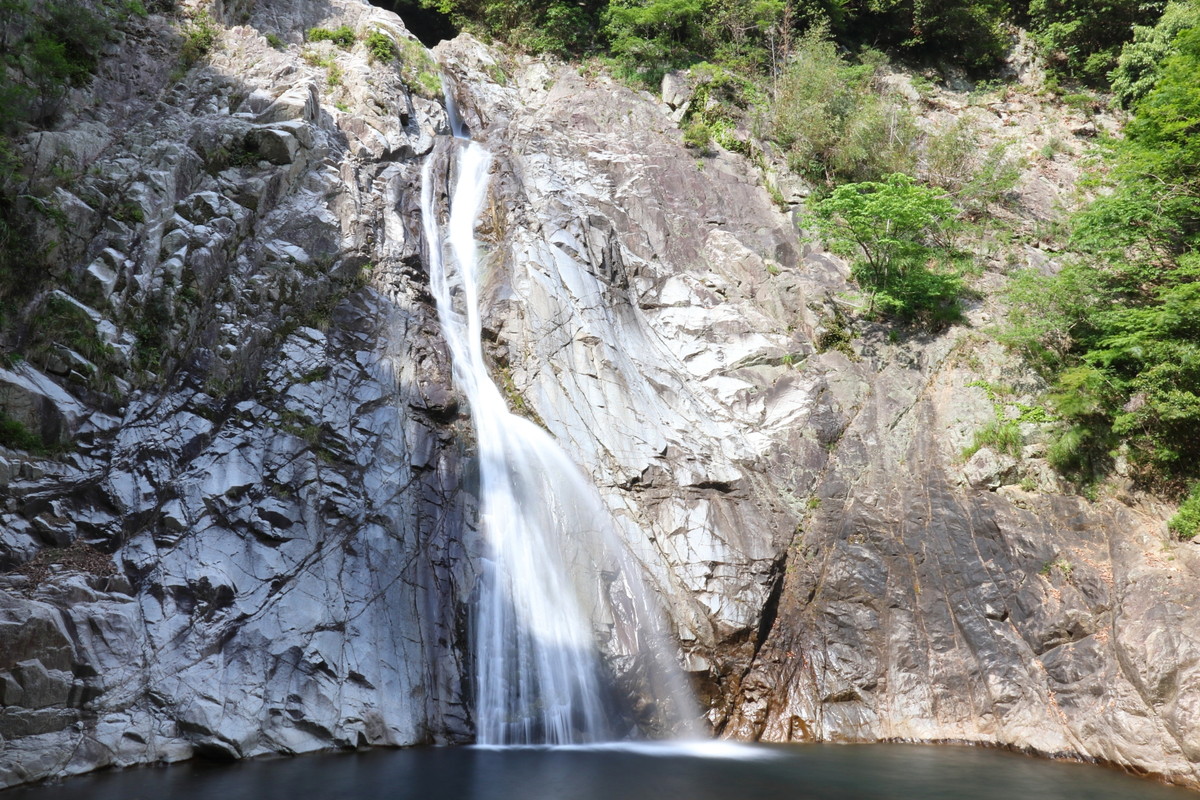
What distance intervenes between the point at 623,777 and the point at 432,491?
6.31 meters

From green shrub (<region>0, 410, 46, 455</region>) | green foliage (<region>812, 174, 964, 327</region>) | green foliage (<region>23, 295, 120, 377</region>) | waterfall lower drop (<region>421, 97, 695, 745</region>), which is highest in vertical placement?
green foliage (<region>812, 174, 964, 327</region>)

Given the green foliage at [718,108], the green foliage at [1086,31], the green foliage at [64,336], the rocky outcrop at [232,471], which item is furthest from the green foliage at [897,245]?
the green foliage at [64,336]

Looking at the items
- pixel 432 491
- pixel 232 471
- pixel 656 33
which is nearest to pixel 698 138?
pixel 656 33

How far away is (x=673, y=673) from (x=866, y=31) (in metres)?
29.0

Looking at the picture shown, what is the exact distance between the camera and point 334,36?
76.8ft

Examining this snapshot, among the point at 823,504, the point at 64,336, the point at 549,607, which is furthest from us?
the point at 823,504

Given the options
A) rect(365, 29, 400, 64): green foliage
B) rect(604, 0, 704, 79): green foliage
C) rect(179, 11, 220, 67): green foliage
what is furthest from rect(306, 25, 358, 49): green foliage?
rect(604, 0, 704, 79): green foliage

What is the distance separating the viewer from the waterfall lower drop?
40.1 ft

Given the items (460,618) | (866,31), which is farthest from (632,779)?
(866,31)

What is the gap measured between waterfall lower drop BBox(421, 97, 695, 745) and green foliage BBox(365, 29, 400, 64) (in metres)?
12.8

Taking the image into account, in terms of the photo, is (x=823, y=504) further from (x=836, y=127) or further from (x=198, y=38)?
(x=198, y=38)

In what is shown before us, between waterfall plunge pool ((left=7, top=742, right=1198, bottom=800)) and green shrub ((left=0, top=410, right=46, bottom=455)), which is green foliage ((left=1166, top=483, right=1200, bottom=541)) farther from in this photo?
green shrub ((left=0, top=410, right=46, bottom=455))

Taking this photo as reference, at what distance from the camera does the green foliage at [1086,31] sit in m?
25.5

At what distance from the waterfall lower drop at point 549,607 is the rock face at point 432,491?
437 mm
